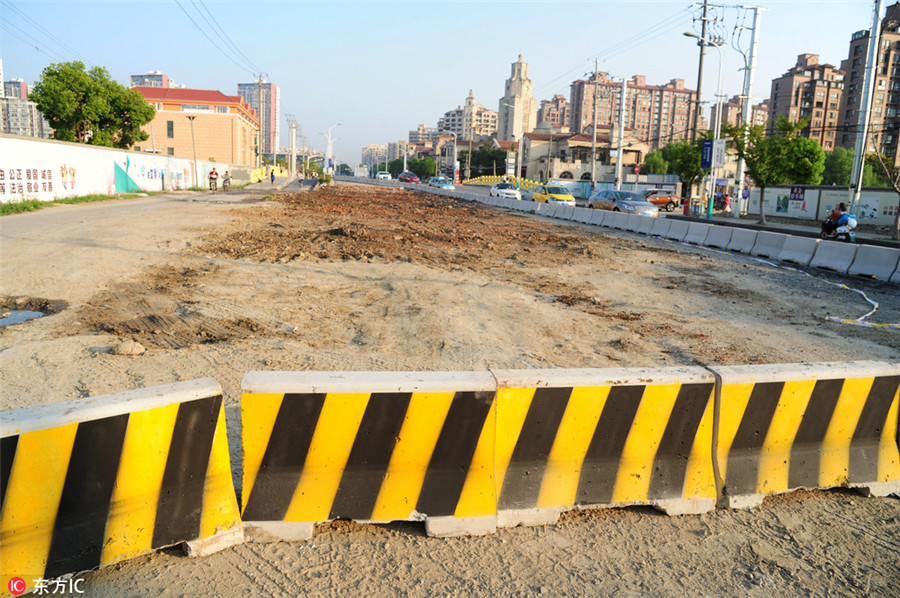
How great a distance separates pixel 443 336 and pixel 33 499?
5.98m

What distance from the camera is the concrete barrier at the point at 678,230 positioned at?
24781 mm

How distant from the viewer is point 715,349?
851 centimetres

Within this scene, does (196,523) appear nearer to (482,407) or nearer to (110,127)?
(482,407)

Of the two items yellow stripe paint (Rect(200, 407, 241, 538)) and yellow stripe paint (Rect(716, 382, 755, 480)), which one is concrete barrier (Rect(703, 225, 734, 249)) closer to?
yellow stripe paint (Rect(716, 382, 755, 480))

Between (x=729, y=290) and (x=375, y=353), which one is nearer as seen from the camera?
(x=375, y=353)

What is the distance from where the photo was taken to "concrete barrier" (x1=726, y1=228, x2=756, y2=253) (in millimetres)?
20891

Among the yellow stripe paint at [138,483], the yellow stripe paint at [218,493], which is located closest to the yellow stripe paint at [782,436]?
the yellow stripe paint at [218,493]

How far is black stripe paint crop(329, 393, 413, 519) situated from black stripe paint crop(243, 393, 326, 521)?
0.28 m

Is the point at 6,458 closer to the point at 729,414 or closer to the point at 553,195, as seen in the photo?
the point at 729,414

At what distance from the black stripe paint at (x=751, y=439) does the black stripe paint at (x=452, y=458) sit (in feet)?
5.99

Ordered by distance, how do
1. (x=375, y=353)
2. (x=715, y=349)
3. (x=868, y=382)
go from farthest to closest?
(x=715, y=349) < (x=375, y=353) < (x=868, y=382)

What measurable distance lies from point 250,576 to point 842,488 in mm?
4206

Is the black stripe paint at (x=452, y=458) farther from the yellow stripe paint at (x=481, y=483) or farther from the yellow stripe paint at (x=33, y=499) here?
the yellow stripe paint at (x=33, y=499)

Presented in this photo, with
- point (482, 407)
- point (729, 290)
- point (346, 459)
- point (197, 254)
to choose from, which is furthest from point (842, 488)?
point (197, 254)
